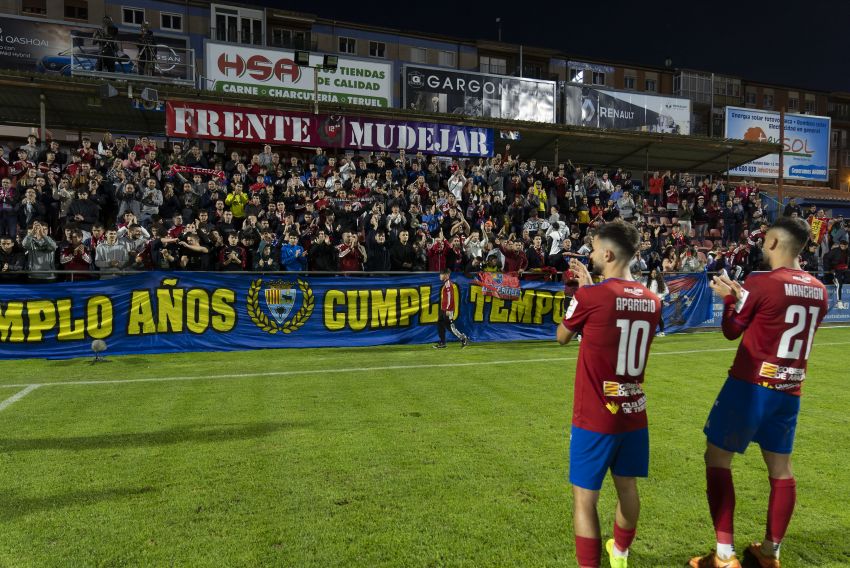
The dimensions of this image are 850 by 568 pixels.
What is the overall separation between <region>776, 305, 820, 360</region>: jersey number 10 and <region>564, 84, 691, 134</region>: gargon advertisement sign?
28992mm

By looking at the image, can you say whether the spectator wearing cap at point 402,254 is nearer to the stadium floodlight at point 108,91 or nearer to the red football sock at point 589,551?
the stadium floodlight at point 108,91

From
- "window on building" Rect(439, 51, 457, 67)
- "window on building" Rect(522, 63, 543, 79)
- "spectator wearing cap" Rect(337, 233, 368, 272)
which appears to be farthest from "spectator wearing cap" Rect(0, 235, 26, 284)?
"window on building" Rect(522, 63, 543, 79)

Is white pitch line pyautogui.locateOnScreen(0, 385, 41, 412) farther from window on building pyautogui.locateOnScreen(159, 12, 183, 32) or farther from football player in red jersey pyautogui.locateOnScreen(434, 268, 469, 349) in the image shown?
window on building pyautogui.locateOnScreen(159, 12, 183, 32)

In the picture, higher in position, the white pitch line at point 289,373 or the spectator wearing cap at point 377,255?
the spectator wearing cap at point 377,255

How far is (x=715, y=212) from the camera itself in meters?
26.0

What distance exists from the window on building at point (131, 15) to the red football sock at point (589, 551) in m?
45.4

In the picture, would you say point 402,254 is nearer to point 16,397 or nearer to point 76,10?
point 16,397

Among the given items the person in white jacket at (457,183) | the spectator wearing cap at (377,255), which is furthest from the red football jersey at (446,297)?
the person in white jacket at (457,183)

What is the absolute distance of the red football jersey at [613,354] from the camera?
3.46 m

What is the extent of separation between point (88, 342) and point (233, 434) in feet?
24.6

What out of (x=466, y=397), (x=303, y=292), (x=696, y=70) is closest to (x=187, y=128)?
(x=303, y=292)

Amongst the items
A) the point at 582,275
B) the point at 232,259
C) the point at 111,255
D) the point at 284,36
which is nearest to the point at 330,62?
the point at 232,259

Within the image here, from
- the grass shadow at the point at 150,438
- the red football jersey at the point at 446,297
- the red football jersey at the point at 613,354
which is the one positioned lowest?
the grass shadow at the point at 150,438

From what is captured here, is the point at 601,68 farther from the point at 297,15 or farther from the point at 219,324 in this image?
the point at 219,324
